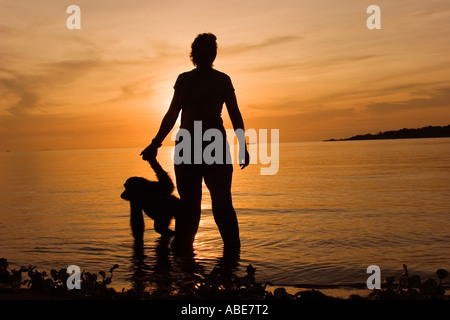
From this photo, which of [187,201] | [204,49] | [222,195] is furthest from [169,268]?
[204,49]

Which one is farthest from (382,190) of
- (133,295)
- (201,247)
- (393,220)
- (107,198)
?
(133,295)

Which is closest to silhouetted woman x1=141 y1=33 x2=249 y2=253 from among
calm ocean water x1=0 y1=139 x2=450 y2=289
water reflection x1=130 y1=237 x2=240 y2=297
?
water reflection x1=130 y1=237 x2=240 y2=297

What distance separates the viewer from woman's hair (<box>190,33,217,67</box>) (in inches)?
213

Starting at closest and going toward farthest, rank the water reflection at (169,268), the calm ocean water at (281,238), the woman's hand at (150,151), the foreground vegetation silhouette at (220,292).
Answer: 1. the foreground vegetation silhouette at (220,292)
2. the water reflection at (169,268)
3. the woman's hand at (150,151)
4. the calm ocean water at (281,238)

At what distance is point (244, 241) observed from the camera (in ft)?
24.6

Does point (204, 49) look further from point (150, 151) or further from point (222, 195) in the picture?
point (222, 195)

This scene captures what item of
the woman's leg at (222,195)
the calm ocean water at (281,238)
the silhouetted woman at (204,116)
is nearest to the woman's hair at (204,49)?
the silhouetted woman at (204,116)

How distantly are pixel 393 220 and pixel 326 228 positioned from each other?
1.81 meters

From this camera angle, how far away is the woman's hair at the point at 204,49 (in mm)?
5418

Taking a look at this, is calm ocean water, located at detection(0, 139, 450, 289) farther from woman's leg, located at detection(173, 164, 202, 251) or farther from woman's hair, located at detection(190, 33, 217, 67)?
woman's hair, located at detection(190, 33, 217, 67)

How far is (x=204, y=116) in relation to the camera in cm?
536

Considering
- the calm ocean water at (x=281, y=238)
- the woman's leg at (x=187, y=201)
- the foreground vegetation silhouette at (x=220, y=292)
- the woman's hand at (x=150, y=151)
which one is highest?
the woman's hand at (x=150, y=151)

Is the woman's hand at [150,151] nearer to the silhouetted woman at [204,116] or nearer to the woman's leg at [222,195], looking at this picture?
the silhouetted woman at [204,116]
